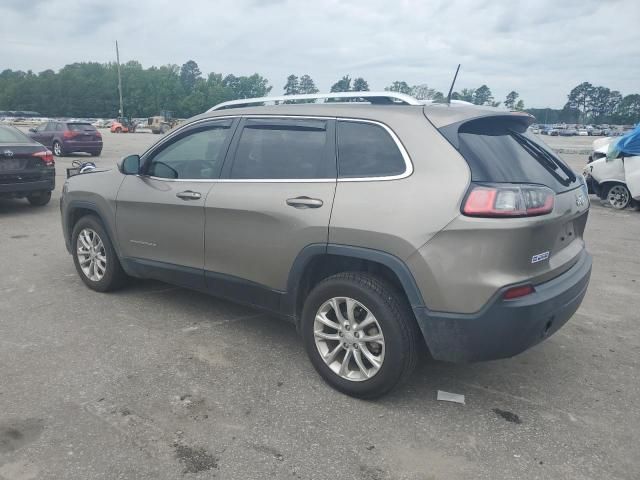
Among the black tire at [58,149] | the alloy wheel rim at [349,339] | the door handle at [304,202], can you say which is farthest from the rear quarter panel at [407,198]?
the black tire at [58,149]

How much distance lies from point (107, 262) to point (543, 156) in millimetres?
3809

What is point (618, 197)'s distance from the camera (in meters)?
11.3

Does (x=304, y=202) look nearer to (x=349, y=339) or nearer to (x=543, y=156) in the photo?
(x=349, y=339)

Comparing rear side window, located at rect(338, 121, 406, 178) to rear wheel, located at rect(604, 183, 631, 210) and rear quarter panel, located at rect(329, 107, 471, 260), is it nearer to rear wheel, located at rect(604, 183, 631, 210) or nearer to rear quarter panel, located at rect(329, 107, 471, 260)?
rear quarter panel, located at rect(329, 107, 471, 260)

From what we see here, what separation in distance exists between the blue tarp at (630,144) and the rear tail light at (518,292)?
9801 mm

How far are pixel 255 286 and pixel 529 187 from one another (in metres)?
1.92

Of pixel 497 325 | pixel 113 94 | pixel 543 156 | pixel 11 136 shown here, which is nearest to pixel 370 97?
pixel 543 156

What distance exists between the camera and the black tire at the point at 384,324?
3.00 meters

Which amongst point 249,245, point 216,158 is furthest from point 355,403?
point 216,158

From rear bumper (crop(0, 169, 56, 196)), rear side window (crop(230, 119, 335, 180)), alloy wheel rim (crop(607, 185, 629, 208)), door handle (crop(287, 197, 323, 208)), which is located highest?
rear side window (crop(230, 119, 335, 180))

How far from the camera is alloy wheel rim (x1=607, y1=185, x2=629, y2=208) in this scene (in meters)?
11.2

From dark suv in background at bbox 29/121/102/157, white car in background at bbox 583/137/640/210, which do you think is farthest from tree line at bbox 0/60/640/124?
white car in background at bbox 583/137/640/210

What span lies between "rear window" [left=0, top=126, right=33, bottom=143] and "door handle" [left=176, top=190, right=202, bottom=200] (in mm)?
6651

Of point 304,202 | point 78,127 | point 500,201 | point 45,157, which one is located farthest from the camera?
point 78,127
